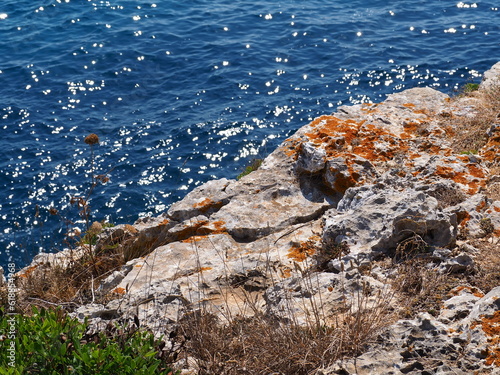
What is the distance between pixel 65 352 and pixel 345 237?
3.26 m

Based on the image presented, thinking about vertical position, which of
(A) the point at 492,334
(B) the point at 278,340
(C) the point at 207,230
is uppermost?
(A) the point at 492,334

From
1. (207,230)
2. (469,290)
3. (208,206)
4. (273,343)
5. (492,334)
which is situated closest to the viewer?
(492,334)

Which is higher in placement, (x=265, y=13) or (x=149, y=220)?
(x=265, y=13)

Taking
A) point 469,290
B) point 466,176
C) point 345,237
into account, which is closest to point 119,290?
point 345,237

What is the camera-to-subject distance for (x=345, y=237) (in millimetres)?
5789

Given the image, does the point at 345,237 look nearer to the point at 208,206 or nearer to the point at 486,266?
the point at 486,266

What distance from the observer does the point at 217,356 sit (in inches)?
175

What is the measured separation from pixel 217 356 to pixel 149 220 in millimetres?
3862

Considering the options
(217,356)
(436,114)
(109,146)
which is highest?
(436,114)

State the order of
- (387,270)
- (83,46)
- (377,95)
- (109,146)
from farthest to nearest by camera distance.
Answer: (83,46) < (377,95) < (109,146) < (387,270)

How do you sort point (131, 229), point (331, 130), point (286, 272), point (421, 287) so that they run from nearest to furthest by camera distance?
point (421, 287), point (286, 272), point (131, 229), point (331, 130)

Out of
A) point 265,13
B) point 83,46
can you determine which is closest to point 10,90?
point 83,46

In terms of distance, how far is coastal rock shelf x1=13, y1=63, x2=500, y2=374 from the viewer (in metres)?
4.10

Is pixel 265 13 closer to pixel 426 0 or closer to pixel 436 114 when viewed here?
pixel 426 0
